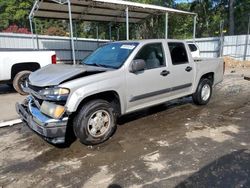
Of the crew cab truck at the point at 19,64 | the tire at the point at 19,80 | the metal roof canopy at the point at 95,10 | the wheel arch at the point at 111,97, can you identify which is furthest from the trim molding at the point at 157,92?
the metal roof canopy at the point at 95,10

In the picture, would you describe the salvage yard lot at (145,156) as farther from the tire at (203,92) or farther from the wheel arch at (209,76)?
the wheel arch at (209,76)

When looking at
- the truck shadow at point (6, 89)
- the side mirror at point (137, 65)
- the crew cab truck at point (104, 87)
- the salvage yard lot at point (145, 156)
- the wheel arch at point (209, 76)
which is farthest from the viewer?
the truck shadow at point (6, 89)

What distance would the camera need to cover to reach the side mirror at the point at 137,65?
185 inches

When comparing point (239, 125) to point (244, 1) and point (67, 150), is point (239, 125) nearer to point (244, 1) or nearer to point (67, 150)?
point (67, 150)

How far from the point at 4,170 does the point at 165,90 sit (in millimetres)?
3484

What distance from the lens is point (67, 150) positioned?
4355 mm

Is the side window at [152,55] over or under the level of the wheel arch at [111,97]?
over

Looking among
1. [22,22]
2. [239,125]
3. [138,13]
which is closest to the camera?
[239,125]

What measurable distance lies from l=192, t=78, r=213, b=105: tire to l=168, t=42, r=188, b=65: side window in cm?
105

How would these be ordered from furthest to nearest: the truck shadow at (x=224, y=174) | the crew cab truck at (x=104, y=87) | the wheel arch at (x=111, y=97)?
1. the wheel arch at (x=111, y=97)
2. the crew cab truck at (x=104, y=87)
3. the truck shadow at (x=224, y=174)

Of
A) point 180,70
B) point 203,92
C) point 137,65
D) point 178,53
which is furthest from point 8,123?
point 203,92

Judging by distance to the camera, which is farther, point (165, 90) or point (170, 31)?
point (170, 31)

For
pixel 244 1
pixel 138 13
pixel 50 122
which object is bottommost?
pixel 50 122

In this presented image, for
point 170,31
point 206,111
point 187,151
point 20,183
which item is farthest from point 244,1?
point 20,183
